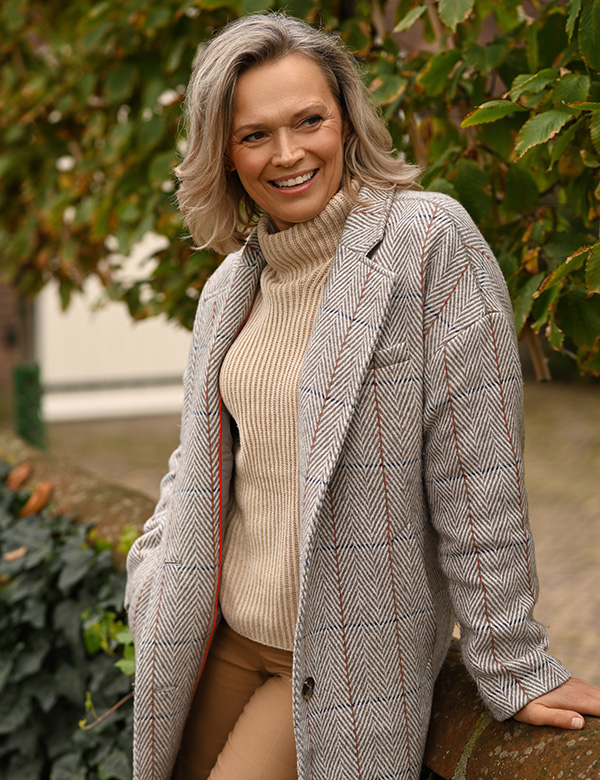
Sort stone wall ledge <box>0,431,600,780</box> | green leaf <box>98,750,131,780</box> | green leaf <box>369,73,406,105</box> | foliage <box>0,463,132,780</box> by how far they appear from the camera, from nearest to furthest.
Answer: stone wall ledge <box>0,431,600,780</box> → green leaf <box>369,73,406,105</box> → green leaf <box>98,750,131,780</box> → foliage <box>0,463,132,780</box>

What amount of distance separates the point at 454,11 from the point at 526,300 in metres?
0.63

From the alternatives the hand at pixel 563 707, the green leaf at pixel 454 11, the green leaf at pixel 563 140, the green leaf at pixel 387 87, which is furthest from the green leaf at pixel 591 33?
the hand at pixel 563 707

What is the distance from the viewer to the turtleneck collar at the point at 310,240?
68.3 inches

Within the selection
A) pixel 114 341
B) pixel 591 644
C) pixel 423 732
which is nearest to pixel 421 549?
pixel 423 732

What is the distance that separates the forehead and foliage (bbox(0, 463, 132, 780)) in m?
1.50

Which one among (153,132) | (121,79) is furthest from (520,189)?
(121,79)

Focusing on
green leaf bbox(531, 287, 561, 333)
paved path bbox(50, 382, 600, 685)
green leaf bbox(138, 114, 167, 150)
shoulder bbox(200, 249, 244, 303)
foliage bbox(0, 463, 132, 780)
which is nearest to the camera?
green leaf bbox(531, 287, 561, 333)

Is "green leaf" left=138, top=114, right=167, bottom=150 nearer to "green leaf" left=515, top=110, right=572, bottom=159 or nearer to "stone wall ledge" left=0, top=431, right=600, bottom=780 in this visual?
"green leaf" left=515, top=110, right=572, bottom=159

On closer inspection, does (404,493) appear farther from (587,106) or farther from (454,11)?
(454,11)

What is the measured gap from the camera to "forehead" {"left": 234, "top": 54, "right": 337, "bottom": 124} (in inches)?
66.8

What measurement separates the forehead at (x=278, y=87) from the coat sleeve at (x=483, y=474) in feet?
1.29

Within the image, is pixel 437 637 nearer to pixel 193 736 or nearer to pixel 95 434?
pixel 193 736

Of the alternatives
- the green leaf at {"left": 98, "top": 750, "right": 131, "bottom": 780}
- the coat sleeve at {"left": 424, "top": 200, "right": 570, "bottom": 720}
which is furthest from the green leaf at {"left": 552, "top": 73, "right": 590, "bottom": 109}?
the green leaf at {"left": 98, "top": 750, "right": 131, "bottom": 780}

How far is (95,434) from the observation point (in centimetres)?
1029
